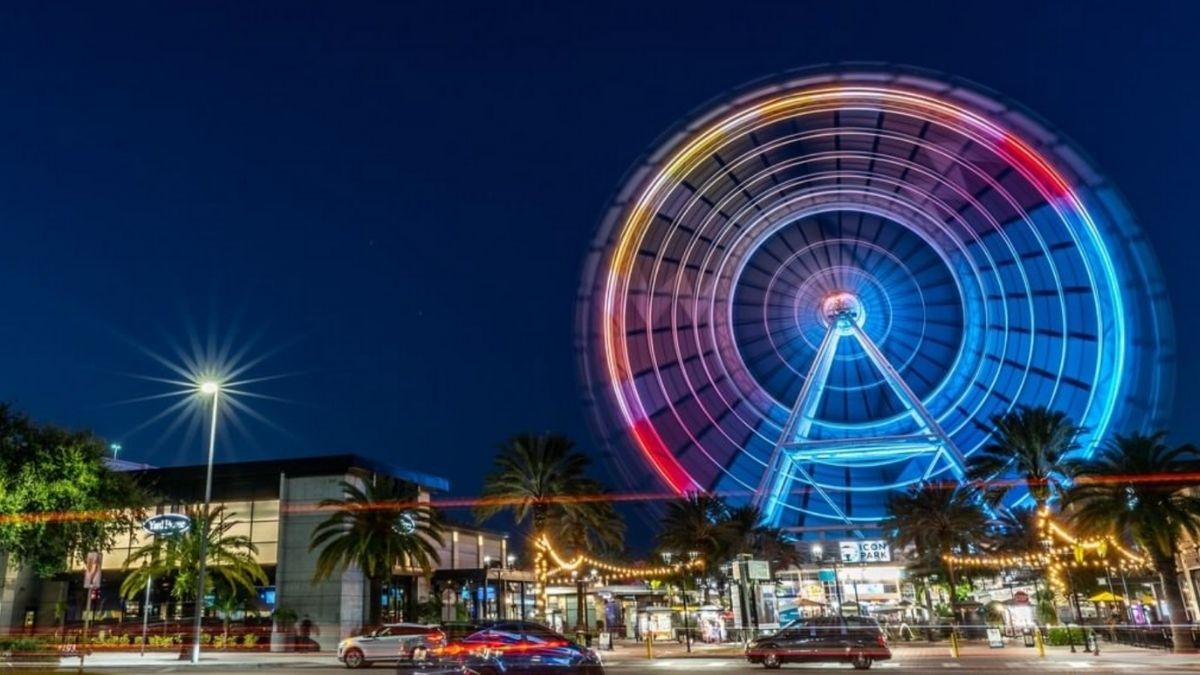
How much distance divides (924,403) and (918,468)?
8.22 metres

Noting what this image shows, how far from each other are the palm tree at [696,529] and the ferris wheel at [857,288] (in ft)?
10.1

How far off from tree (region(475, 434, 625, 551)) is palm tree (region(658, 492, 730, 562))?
25.3 ft

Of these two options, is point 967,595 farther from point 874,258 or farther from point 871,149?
point 871,149

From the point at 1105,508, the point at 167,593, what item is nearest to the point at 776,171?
the point at 1105,508

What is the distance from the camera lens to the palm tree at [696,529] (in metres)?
48.6

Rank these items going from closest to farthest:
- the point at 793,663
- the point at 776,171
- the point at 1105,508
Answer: the point at 793,663, the point at 1105,508, the point at 776,171

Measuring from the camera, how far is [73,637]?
3856cm

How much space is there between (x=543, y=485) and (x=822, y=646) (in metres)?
17.2

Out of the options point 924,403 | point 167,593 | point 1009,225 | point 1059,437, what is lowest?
point 167,593

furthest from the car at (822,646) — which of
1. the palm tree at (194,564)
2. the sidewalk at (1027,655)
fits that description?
the palm tree at (194,564)

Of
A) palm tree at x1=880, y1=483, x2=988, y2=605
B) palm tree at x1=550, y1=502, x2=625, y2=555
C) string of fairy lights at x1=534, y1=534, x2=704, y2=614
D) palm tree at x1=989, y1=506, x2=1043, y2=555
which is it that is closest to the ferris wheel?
palm tree at x1=880, y1=483, x2=988, y2=605

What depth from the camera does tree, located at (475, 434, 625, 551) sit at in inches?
1599

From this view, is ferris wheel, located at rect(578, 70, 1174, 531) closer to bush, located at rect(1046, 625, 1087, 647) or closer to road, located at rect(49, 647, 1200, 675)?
bush, located at rect(1046, 625, 1087, 647)

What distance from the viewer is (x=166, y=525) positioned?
129ft
